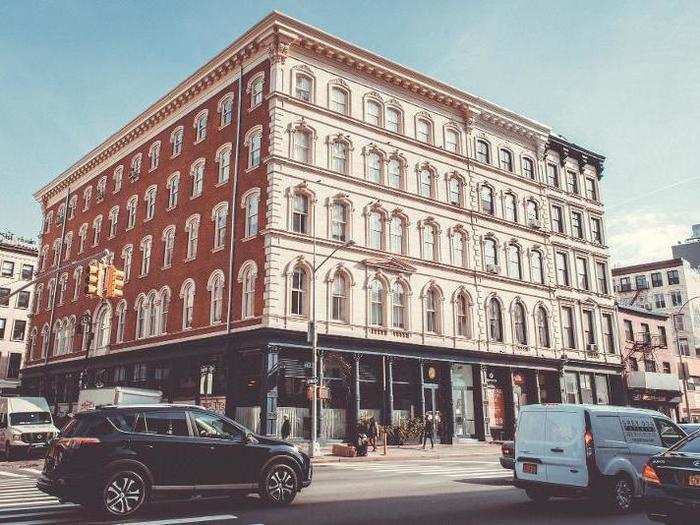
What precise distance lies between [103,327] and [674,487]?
130 feet

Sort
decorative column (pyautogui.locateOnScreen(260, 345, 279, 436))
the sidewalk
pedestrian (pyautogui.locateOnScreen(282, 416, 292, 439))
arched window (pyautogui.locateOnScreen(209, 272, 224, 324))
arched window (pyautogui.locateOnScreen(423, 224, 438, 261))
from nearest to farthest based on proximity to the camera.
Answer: the sidewalk
decorative column (pyautogui.locateOnScreen(260, 345, 279, 436))
pedestrian (pyautogui.locateOnScreen(282, 416, 292, 439))
arched window (pyautogui.locateOnScreen(209, 272, 224, 324))
arched window (pyautogui.locateOnScreen(423, 224, 438, 261))

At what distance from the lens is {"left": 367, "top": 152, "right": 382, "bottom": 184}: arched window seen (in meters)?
34.0

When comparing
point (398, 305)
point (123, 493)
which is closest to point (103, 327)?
point (398, 305)

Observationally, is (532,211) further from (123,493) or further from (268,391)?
(123,493)

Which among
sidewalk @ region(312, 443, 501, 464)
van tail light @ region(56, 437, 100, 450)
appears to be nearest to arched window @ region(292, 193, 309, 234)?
sidewalk @ region(312, 443, 501, 464)

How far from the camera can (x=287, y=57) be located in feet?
105

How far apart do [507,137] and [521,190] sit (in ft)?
13.1

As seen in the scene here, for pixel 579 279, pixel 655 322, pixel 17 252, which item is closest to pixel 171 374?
pixel 579 279

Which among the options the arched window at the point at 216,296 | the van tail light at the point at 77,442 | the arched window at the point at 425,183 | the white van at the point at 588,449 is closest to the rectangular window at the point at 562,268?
the arched window at the point at 425,183

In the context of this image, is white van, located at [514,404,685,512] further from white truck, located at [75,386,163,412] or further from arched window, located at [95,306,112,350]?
arched window, located at [95,306,112,350]

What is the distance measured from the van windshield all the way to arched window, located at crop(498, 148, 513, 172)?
105 feet

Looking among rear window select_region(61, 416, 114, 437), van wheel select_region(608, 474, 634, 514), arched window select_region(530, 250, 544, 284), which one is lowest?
van wheel select_region(608, 474, 634, 514)

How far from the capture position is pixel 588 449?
34.9 ft

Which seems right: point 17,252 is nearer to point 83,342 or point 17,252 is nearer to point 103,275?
point 83,342
